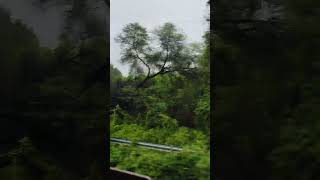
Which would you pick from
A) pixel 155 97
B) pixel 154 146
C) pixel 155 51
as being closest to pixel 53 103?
pixel 154 146

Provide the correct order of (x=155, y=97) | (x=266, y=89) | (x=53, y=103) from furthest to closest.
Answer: (x=155, y=97) → (x=53, y=103) → (x=266, y=89)

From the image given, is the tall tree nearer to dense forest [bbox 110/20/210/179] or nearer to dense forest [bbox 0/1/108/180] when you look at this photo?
dense forest [bbox 110/20/210/179]

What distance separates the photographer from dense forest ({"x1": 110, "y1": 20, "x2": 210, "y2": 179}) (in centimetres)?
485

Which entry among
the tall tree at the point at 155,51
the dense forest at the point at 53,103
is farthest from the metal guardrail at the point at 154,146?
the dense forest at the point at 53,103

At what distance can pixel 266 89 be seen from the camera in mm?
2162

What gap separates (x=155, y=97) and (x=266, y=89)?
3410 mm

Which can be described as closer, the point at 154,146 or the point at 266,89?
the point at 266,89

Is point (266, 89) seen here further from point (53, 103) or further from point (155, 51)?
point (155, 51)

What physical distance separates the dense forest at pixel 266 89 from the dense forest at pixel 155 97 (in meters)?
2.23

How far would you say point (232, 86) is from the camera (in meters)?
2.35

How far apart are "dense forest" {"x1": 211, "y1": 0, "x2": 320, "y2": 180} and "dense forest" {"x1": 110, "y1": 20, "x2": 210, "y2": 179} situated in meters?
2.23

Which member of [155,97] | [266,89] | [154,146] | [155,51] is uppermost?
[155,51]

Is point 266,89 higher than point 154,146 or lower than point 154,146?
higher

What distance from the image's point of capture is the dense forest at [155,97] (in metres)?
4.85
